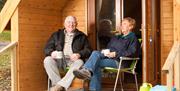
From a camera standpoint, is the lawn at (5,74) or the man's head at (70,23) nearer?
the man's head at (70,23)

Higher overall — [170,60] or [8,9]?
[8,9]

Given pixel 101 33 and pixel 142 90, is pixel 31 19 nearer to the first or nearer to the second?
pixel 101 33

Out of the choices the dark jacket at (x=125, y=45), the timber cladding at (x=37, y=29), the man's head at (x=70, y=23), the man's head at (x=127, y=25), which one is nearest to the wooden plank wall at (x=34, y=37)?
the timber cladding at (x=37, y=29)

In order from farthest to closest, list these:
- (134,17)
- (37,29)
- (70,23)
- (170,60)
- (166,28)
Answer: (134,17) < (37,29) < (166,28) < (70,23) < (170,60)

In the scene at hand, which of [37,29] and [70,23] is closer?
[70,23]

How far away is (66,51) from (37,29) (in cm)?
57

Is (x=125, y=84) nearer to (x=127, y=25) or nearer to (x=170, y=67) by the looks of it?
(x=127, y=25)

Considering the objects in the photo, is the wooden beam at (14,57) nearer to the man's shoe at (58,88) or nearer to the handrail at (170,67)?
the man's shoe at (58,88)

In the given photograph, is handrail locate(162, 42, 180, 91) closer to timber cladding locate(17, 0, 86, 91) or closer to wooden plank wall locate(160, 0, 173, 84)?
wooden plank wall locate(160, 0, 173, 84)

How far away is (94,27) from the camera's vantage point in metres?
6.64

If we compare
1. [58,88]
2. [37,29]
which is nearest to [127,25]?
[58,88]

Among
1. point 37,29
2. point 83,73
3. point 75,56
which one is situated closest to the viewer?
point 83,73

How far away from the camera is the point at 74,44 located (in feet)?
19.9

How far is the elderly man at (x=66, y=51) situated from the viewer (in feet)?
18.9
